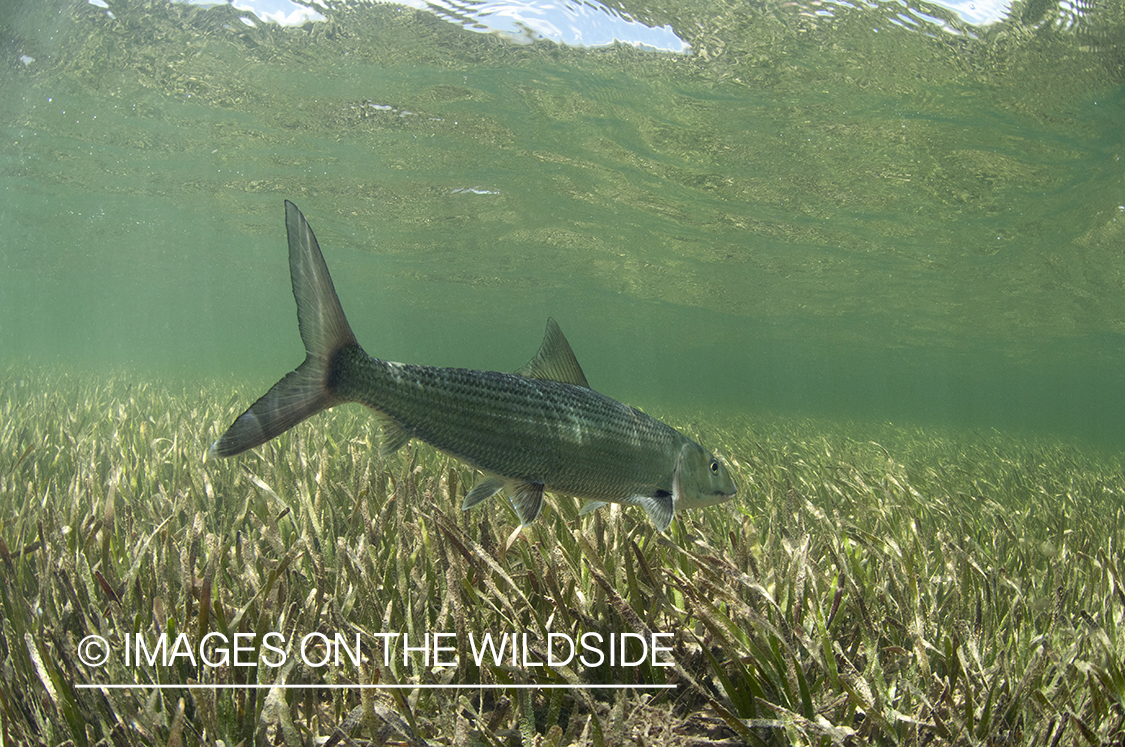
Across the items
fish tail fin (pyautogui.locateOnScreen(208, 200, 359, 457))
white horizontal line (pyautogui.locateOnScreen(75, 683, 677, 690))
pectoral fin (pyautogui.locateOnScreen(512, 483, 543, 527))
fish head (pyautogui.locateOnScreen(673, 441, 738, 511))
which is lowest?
white horizontal line (pyautogui.locateOnScreen(75, 683, 677, 690))

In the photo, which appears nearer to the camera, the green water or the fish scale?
the fish scale

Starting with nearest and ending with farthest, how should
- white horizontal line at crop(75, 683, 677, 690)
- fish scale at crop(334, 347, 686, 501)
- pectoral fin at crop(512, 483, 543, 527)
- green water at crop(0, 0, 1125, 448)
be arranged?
white horizontal line at crop(75, 683, 677, 690), fish scale at crop(334, 347, 686, 501), pectoral fin at crop(512, 483, 543, 527), green water at crop(0, 0, 1125, 448)

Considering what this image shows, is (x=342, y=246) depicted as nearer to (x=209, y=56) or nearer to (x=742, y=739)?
(x=209, y=56)

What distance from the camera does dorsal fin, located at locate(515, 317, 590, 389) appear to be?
2811mm

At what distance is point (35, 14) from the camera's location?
12.0m

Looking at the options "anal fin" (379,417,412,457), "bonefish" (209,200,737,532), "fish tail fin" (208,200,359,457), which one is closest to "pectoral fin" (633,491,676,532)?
"bonefish" (209,200,737,532)

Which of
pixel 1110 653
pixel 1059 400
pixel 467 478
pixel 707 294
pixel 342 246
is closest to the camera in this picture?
pixel 1110 653

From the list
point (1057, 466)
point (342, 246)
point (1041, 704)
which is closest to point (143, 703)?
point (1041, 704)

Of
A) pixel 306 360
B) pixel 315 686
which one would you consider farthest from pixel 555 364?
pixel 315 686

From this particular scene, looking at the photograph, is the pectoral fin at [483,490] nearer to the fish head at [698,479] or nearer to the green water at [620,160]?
the fish head at [698,479]

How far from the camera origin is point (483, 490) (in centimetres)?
249

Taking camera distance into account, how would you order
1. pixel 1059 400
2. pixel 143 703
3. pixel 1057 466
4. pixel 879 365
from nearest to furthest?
pixel 143 703
pixel 1057 466
pixel 879 365
pixel 1059 400

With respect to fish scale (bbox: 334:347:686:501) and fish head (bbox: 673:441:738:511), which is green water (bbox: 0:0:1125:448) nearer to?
fish head (bbox: 673:441:738:511)

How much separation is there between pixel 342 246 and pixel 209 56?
17992 millimetres
